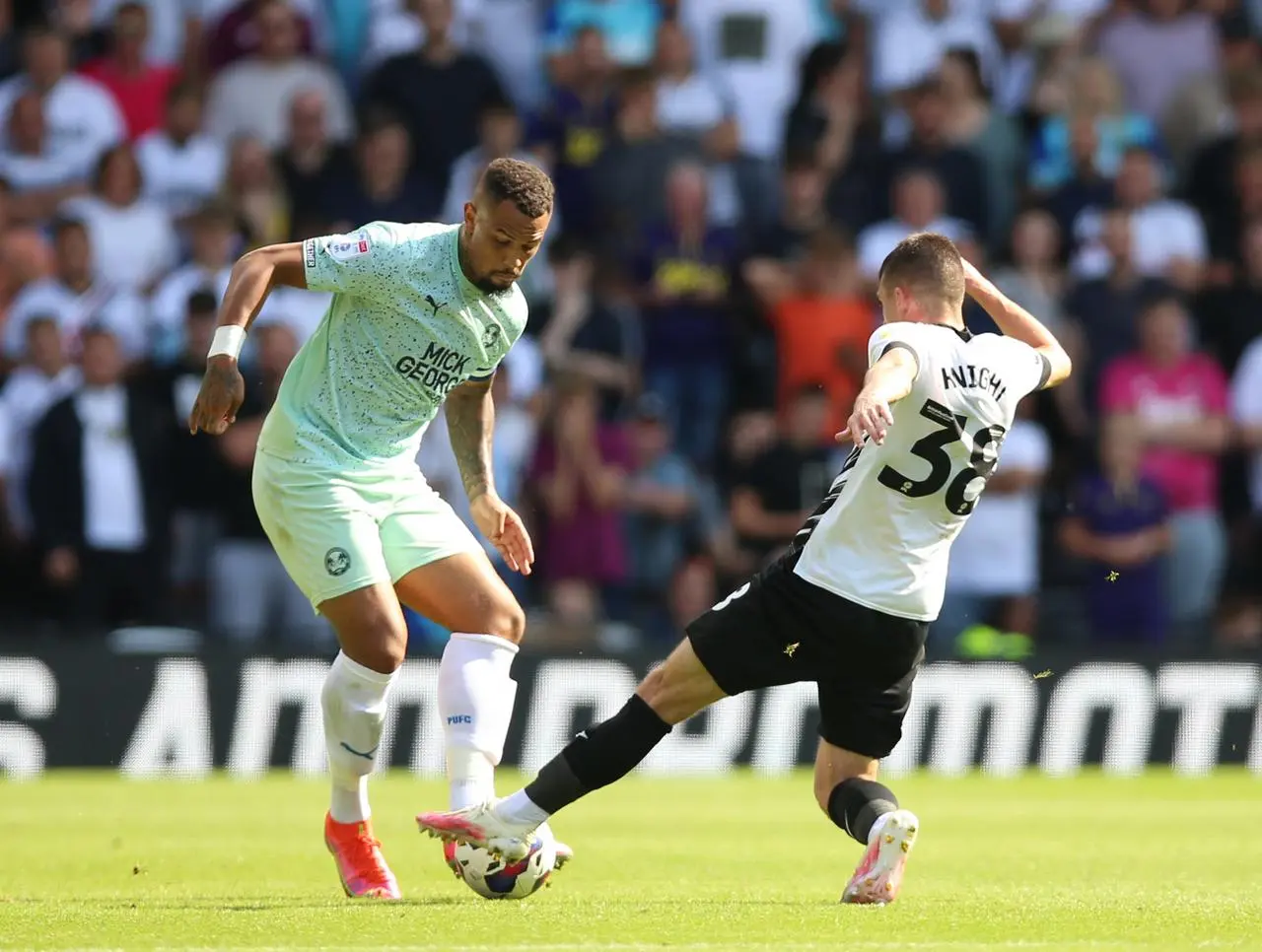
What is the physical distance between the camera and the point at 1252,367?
1600 cm

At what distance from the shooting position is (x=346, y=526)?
7496 mm

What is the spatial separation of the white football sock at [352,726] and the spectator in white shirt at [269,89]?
10.0 m

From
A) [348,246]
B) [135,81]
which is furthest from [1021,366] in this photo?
[135,81]

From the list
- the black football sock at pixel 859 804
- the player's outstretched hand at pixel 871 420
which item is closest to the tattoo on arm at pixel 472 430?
the black football sock at pixel 859 804

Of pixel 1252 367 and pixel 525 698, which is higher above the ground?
pixel 1252 367

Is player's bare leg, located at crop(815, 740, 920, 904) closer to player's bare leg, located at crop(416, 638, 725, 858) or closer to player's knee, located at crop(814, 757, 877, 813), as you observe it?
player's knee, located at crop(814, 757, 877, 813)

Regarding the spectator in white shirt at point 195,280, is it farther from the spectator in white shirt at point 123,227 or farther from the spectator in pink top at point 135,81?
the spectator in pink top at point 135,81

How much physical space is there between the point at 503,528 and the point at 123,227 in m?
9.08

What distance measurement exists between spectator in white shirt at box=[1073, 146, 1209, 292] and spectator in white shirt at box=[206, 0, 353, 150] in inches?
227

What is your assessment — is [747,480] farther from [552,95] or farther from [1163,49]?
[1163,49]

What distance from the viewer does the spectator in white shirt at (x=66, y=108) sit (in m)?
16.7

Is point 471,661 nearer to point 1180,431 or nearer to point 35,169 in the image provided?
point 1180,431

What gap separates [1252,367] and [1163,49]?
11.0ft

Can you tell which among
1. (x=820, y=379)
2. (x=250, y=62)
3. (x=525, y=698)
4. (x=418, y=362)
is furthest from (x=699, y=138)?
(x=418, y=362)
